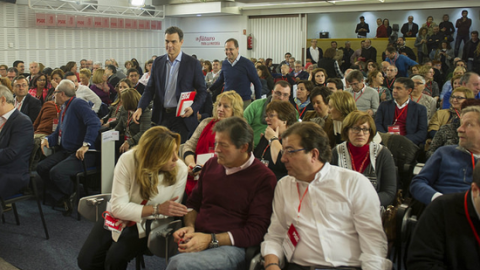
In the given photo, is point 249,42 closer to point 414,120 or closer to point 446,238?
point 414,120

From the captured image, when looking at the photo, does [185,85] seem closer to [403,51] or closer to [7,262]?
[7,262]

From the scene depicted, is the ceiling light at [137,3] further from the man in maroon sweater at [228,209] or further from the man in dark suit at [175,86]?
the man in maroon sweater at [228,209]

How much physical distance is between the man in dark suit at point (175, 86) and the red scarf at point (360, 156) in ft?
6.20

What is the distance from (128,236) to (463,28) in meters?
13.3

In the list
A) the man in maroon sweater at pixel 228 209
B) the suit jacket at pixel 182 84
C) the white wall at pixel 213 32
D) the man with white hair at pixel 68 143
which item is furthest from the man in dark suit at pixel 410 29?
the man in maroon sweater at pixel 228 209

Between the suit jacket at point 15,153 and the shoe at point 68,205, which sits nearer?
the suit jacket at point 15,153

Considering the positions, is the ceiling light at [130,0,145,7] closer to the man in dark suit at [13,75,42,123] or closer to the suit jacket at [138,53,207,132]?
the man in dark suit at [13,75,42,123]

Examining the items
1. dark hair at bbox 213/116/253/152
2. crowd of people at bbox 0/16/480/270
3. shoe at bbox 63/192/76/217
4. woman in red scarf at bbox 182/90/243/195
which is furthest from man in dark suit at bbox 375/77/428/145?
shoe at bbox 63/192/76/217

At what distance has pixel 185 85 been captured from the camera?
4.29 metres

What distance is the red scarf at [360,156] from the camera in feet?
8.95

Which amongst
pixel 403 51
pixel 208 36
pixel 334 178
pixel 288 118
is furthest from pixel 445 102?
pixel 208 36

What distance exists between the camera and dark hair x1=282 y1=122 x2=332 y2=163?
6.75ft

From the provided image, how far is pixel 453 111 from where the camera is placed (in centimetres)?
439

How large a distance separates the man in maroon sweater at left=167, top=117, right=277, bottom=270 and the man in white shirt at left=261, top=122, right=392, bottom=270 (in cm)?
16
